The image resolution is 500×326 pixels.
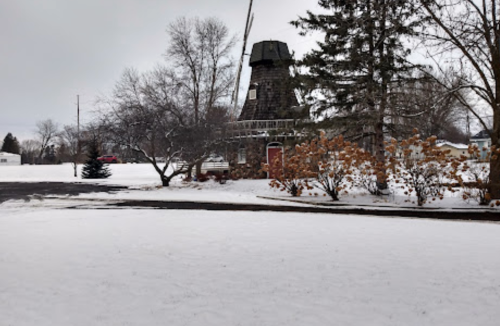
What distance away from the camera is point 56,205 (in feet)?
50.6

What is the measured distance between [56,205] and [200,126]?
11784mm

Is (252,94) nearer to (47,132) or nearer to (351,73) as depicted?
(351,73)

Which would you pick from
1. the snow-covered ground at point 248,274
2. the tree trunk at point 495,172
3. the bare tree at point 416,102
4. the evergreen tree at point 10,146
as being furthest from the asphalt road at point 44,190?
the evergreen tree at point 10,146

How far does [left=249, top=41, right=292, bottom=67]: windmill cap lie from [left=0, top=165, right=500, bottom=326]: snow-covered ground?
2286cm

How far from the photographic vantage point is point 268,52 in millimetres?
30484

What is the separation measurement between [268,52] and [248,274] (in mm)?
27037

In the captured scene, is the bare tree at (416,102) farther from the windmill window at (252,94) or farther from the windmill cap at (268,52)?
the windmill window at (252,94)

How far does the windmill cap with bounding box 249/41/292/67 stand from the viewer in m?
30.4

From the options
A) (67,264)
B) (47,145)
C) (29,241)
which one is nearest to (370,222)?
(67,264)

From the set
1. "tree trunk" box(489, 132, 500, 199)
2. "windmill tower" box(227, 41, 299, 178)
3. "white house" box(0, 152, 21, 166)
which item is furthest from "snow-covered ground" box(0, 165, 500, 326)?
"white house" box(0, 152, 21, 166)

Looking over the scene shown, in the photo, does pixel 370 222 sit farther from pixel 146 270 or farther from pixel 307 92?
pixel 307 92

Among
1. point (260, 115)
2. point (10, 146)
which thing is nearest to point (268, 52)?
point (260, 115)

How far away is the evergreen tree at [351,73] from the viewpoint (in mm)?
16562

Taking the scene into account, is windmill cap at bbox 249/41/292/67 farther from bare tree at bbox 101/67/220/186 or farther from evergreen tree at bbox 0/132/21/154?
evergreen tree at bbox 0/132/21/154
